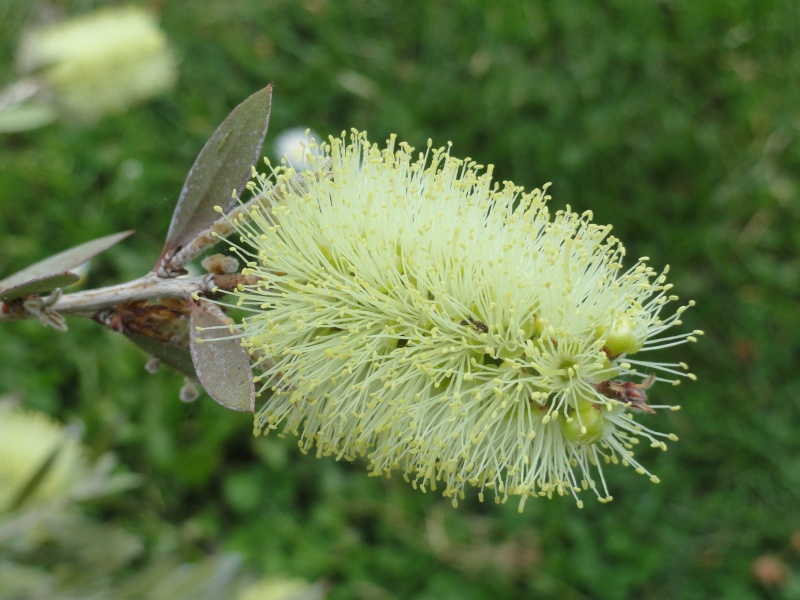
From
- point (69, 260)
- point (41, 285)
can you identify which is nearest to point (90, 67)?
point (69, 260)

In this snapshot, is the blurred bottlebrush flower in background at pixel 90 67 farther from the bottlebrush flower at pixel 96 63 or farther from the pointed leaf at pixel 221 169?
the pointed leaf at pixel 221 169

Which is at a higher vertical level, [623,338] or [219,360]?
[623,338]

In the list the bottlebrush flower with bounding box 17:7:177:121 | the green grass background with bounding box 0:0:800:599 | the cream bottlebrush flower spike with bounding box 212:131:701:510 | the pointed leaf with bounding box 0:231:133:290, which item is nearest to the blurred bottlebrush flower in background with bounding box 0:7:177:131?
the bottlebrush flower with bounding box 17:7:177:121

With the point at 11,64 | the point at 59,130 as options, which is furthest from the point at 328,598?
the point at 11,64

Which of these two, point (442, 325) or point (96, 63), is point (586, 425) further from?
point (96, 63)

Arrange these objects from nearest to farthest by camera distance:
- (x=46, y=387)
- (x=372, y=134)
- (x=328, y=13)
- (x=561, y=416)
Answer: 1. (x=561, y=416)
2. (x=46, y=387)
3. (x=372, y=134)
4. (x=328, y=13)

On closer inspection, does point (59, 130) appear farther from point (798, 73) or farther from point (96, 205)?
point (798, 73)
